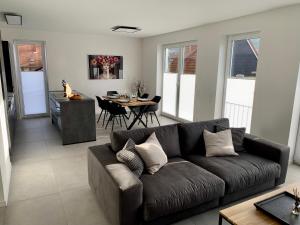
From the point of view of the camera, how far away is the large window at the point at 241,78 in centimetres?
441

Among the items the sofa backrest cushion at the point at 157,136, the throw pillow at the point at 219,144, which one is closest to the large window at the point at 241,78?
the throw pillow at the point at 219,144

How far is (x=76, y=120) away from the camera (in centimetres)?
456

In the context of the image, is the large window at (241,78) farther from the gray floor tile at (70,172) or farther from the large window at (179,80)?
the gray floor tile at (70,172)

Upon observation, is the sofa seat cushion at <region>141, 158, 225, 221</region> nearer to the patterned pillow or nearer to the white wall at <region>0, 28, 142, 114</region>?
the patterned pillow

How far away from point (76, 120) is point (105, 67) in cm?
→ 318

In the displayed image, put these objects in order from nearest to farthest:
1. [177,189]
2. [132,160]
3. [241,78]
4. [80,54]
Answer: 1. [177,189]
2. [132,160]
3. [241,78]
4. [80,54]

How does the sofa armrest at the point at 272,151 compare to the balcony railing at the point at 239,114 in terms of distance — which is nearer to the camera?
the sofa armrest at the point at 272,151

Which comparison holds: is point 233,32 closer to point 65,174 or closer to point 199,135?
point 199,135

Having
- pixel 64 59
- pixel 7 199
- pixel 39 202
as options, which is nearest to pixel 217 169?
pixel 39 202

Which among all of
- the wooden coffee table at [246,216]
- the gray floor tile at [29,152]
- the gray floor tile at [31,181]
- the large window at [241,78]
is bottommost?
the gray floor tile at [31,181]

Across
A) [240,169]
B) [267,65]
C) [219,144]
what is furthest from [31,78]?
[240,169]

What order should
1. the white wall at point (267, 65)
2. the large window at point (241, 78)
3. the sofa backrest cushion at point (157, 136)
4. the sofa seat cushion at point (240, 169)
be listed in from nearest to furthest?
the sofa seat cushion at point (240, 169) → the sofa backrest cushion at point (157, 136) → the white wall at point (267, 65) → the large window at point (241, 78)

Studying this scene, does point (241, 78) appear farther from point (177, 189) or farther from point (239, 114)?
point (177, 189)

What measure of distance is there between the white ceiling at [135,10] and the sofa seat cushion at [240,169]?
2242 mm
